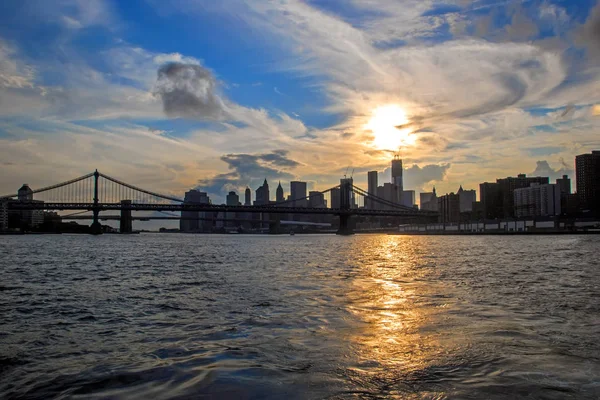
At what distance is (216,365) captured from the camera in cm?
680

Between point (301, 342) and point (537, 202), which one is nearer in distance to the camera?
point (301, 342)

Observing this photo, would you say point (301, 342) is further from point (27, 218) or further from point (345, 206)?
point (27, 218)

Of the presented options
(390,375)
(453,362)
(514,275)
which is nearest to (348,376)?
(390,375)

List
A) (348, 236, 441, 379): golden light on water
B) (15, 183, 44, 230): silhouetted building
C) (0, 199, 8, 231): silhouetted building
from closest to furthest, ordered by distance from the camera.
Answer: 1. (348, 236, 441, 379): golden light on water
2. (0, 199, 8, 231): silhouetted building
3. (15, 183, 44, 230): silhouetted building

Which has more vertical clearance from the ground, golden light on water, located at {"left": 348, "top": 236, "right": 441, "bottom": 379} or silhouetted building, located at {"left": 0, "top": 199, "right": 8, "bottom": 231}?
silhouetted building, located at {"left": 0, "top": 199, "right": 8, "bottom": 231}

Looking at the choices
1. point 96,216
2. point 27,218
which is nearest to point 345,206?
point 96,216

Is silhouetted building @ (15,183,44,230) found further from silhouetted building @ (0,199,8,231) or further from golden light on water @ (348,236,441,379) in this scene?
golden light on water @ (348,236,441,379)

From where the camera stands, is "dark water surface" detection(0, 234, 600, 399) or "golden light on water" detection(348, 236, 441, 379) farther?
"golden light on water" detection(348, 236, 441, 379)

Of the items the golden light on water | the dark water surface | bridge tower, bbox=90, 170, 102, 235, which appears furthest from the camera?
bridge tower, bbox=90, 170, 102, 235

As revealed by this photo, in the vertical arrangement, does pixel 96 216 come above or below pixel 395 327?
above

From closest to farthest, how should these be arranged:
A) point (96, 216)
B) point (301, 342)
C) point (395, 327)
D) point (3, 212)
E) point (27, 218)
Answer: point (301, 342) → point (395, 327) → point (3, 212) → point (96, 216) → point (27, 218)

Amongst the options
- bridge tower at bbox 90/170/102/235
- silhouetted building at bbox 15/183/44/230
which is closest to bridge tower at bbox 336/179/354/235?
bridge tower at bbox 90/170/102/235

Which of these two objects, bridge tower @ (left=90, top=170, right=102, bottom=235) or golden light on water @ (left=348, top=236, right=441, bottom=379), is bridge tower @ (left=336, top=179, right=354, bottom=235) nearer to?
bridge tower @ (left=90, top=170, right=102, bottom=235)

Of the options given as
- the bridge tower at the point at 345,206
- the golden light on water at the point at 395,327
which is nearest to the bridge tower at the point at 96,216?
the bridge tower at the point at 345,206
